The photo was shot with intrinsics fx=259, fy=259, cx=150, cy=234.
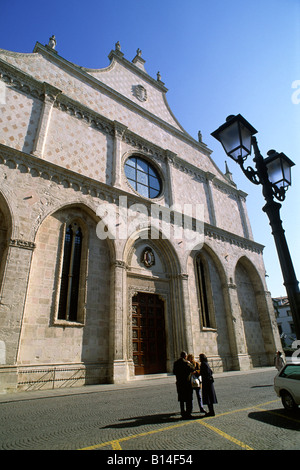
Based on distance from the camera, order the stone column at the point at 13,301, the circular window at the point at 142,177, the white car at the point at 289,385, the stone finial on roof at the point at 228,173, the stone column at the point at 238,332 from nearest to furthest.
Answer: the white car at the point at 289,385, the stone column at the point at 13,301, the stone column at the point at 238,332, the circular window at the point at 142,177, the stone finial on roof at the point at 228,173

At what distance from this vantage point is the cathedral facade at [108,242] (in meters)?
9.27

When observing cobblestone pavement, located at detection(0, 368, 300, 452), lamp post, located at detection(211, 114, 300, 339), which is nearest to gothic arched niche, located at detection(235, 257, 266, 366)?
cobblestone pavement, located at detection(0, 368, 300, 452)

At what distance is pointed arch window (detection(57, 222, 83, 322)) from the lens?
10.2 meters

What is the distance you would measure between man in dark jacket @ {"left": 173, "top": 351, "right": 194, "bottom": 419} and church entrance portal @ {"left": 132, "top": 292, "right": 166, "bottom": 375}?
6751 mm

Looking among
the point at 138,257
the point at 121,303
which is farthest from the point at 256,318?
the point at 121,303

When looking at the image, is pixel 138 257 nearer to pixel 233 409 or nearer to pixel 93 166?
pixel 93 166

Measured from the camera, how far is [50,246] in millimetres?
10352

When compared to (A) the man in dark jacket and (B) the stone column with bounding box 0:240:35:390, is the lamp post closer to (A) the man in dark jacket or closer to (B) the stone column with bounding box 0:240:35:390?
(A) the man in dark jacket

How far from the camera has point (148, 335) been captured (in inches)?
489

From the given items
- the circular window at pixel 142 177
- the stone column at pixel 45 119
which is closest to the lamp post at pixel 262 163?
the stone column at pixel 45 119

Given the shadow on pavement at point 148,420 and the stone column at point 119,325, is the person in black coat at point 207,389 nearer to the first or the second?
the shadow on pavement at point 148,420

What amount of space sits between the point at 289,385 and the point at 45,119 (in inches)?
515

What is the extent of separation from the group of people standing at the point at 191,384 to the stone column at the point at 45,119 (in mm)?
9801

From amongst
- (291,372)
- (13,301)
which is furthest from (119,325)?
(291,372)
